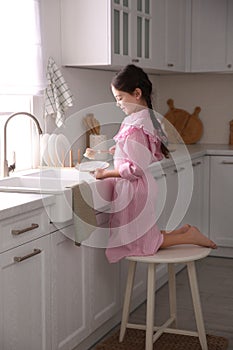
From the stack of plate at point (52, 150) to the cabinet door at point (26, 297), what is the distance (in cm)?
107

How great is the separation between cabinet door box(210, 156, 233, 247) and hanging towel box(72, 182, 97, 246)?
2274 mm

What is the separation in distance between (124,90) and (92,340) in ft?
4.38

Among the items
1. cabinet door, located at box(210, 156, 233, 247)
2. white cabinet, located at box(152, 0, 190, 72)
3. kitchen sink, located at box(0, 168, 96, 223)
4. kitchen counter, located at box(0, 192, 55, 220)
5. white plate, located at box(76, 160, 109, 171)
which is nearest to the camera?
kitchen counter, located at box(0, 192, 55, 220)

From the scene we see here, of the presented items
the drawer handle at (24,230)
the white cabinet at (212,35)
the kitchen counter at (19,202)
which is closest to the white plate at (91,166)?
the kitchen counter at (19,202)

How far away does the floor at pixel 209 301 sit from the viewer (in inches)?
148

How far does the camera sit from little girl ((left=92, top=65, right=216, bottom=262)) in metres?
3.10

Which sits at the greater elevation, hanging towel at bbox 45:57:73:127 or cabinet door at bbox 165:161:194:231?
hanging towel at bbox 45:57:73:127

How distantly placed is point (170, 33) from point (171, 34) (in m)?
0.03

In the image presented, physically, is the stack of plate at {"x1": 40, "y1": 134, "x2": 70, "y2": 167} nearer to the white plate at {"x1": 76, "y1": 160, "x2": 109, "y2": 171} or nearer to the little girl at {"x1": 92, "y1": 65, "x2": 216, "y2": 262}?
the white plate at {"x1": 76, "y1": 160, "x2": 109, "y2": 171}

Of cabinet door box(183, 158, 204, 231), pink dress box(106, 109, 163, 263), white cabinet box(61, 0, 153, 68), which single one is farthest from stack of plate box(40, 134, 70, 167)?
cabinet door box(183, 158, 204, 231)

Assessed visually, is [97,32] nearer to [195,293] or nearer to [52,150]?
[52,150]

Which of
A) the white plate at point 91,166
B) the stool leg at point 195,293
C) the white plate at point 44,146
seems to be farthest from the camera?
the white plate at point 44,146

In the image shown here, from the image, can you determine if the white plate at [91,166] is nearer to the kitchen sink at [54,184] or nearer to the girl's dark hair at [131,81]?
the kitchen sink at [54,184]

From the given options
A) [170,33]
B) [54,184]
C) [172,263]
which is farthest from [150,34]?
[172,263]
